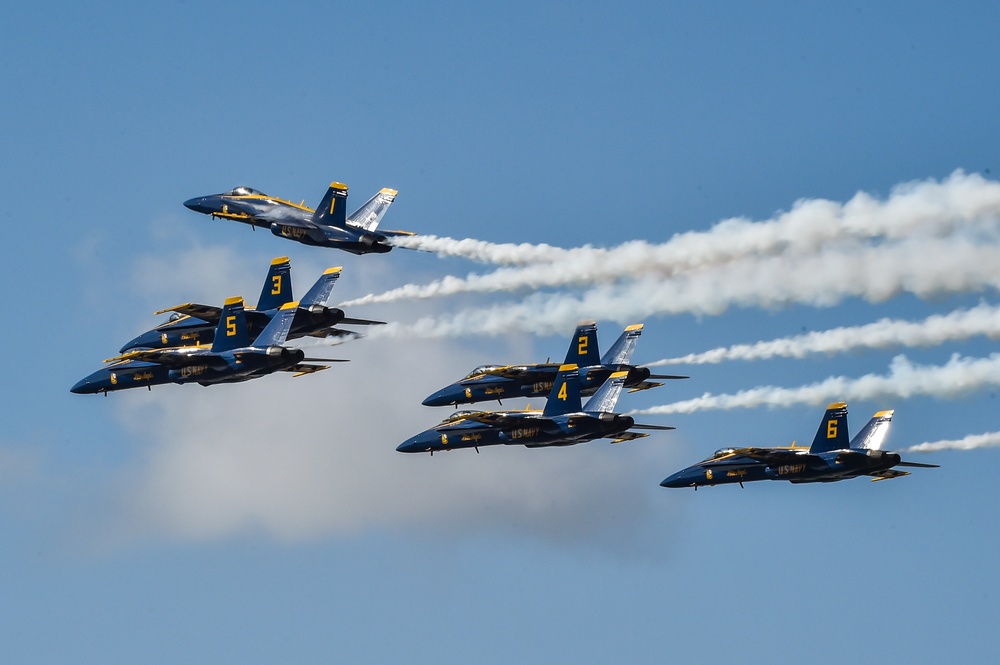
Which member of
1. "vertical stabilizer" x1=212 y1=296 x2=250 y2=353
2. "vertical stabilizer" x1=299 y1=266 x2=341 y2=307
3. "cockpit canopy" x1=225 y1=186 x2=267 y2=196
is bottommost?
"vertical stabilizer" x1=212 y1=296 x2=250 y2=353

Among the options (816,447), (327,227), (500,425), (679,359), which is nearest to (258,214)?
(327,227)

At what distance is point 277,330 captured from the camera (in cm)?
8738

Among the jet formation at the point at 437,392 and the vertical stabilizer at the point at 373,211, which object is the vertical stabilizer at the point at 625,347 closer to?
the jet formation at the point at 437,392

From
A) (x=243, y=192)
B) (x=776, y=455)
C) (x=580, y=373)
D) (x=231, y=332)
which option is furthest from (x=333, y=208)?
(x=776, y=455)

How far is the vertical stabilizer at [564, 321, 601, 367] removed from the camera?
94.1 meters

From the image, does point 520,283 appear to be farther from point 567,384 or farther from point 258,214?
point 258,214

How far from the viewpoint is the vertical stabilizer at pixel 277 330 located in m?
87.1

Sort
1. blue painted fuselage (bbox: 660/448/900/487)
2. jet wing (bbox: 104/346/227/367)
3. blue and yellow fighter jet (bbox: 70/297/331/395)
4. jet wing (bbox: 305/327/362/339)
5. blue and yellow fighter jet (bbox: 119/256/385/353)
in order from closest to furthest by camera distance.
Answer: blue painted fuselage (bbox: 660/448/900/487) → blue and yellow fighter jet (bbox: 70/297/331/395) → jet wing (bbox: 104/346/227/367) → blue and yellow fighter jet (bbox: 119/256/385/353) → jet wing (bbox: 305/327/362/339)

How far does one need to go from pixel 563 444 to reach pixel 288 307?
15.2 metres

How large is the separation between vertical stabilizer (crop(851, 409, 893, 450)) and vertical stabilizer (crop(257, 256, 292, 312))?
30.4 metres

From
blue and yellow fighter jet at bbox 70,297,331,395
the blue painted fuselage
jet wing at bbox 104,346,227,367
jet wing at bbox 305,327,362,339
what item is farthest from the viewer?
jet wing at bbox 305,327,362,339

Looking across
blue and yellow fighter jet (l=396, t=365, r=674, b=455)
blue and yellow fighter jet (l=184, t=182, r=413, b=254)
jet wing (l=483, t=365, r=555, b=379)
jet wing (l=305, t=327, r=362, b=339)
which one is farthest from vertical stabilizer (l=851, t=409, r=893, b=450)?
jet wing (l=305, t=327, r=362, b=339)

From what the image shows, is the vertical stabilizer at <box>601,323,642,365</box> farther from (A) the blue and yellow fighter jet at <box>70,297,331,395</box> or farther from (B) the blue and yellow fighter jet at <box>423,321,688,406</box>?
(A) the blue and yellow fighter jet at <box>70,297,331,395</box>

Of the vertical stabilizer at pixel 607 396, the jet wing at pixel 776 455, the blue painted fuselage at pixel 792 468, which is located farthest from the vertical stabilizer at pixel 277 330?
the jet wing at pixel 776 455
